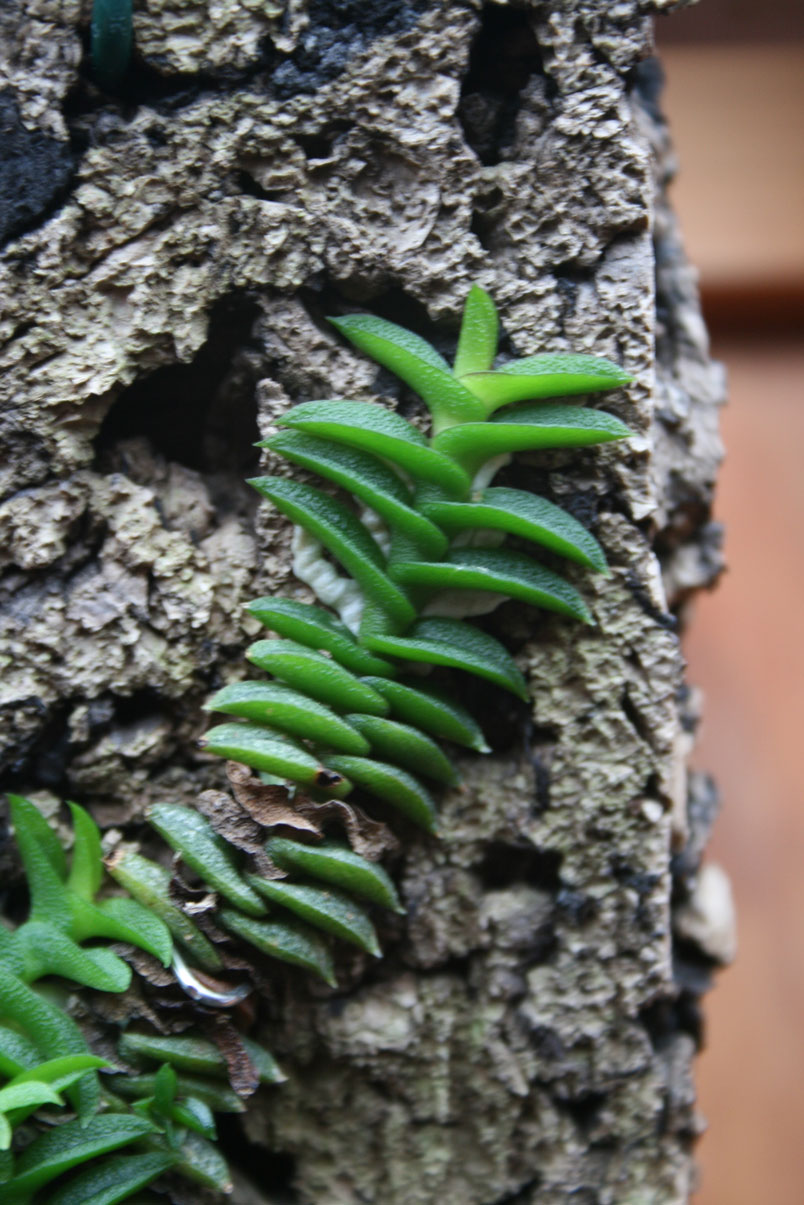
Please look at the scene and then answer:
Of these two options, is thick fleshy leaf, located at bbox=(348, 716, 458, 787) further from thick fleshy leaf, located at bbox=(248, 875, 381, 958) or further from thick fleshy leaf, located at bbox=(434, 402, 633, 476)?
thick fleshy leaf, located at bbox=(434, 402, 633, 476)

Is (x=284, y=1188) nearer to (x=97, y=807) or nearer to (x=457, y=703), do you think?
(x=97, y=807)

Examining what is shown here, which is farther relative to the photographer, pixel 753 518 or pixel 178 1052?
pixel 753 518

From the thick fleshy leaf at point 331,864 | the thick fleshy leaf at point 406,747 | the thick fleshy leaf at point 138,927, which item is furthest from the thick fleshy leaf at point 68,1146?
the thick fleshy leaf at point 406,747

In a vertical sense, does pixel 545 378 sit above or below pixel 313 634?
above

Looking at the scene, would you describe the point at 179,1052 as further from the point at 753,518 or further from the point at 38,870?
the point at 753,518

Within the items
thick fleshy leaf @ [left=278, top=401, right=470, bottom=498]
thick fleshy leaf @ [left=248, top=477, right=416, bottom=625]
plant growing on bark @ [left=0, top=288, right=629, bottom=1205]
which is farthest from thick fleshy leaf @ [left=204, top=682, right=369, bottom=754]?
thick fleshy leaf @ [left=278, top=401, right=470, bottom=498]

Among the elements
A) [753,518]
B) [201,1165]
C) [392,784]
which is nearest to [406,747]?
[392,784]
